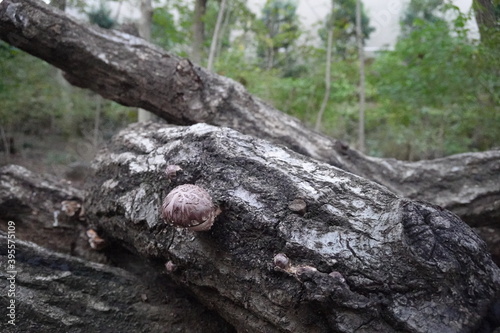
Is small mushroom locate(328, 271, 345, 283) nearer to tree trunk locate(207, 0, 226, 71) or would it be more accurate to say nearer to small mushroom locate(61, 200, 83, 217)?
small mushroom locate(61, 200, 83, 217)

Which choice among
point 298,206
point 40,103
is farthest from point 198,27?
point 298,206

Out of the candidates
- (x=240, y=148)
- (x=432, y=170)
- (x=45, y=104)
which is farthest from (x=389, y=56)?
(x=45, y=104)

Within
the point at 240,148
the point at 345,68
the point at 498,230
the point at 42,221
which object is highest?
the point at 345,68

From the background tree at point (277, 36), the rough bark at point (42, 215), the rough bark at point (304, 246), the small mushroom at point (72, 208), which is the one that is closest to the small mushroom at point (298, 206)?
the rough bark at point (304, 246)

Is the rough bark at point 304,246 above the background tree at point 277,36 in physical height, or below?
below

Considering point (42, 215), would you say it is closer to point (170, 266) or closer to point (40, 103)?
point (170, 266)

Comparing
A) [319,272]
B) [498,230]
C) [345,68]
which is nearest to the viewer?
[319,272]

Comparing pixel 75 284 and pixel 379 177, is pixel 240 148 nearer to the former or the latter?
pixel 75 284

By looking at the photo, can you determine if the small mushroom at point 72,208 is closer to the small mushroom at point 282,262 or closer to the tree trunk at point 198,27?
the small mushroom at point 282,262
